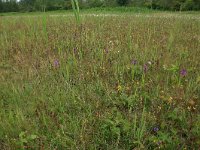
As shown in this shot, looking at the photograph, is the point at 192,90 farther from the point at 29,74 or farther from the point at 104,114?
the point at 29,74

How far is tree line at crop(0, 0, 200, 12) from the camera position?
5857mm

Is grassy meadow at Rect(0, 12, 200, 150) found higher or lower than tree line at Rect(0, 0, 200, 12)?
lower

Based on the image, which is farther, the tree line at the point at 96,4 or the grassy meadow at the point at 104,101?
the tree line at the point at 96,4

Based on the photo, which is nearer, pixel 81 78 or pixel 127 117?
pixel 127 117

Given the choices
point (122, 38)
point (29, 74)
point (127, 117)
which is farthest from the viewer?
point (122, 38)

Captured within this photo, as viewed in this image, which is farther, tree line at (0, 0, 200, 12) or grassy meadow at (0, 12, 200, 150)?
tree line at (0, 0, 200, 12)

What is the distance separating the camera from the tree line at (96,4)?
586 cm

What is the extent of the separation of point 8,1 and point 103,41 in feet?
139

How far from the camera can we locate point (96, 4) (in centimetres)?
2802

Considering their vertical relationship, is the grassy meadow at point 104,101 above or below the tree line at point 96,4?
below

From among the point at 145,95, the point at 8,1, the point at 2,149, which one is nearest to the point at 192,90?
the point at 145,95

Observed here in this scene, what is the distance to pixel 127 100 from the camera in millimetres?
2326

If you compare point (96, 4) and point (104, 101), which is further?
point (96, 4)

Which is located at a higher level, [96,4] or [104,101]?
[96,4]
